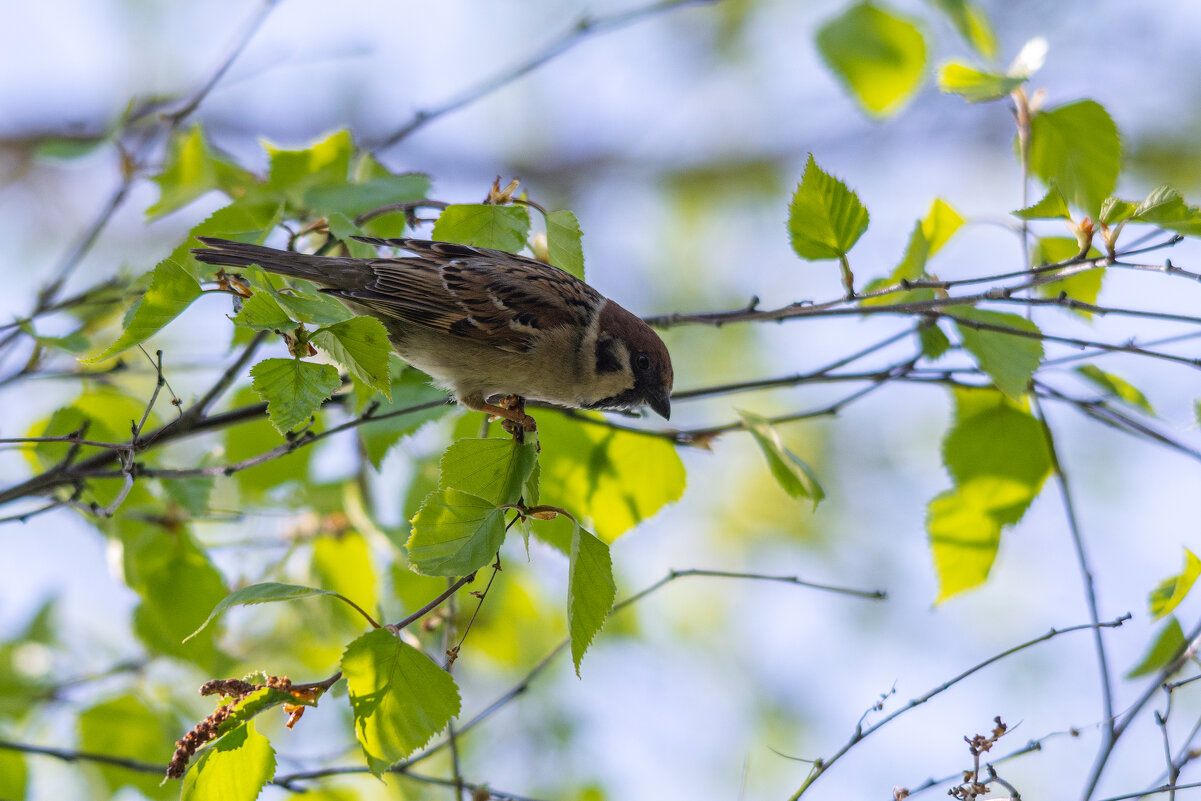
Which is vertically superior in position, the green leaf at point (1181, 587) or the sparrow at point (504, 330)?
the sparrow at point (504, 330)

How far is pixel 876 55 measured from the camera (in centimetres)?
290

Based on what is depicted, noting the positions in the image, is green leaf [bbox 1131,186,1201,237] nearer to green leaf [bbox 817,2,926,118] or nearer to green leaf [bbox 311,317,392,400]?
green leaf [bbox 817,2,926,118]

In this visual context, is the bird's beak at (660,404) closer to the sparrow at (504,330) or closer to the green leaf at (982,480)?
the sparrow at (504,330)

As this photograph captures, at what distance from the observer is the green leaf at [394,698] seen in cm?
155

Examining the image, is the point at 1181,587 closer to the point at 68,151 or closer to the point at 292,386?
the point at 292,386

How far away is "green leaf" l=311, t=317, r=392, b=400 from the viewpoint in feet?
4.97

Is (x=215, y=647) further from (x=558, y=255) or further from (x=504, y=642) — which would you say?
(x=558, y=255)

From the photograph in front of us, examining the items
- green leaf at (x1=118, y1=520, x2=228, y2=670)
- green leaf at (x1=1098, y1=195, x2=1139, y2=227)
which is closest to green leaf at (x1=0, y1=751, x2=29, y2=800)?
green leaf at (x1=118, y1=520, x2=228, y2=670)

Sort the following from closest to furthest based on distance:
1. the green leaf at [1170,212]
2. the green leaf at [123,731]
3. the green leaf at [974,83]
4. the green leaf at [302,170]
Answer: the green leaf at [1170,212]
the green leaf at [974,83]
the green leaf at [302,170]
the green leaf at [123,731]

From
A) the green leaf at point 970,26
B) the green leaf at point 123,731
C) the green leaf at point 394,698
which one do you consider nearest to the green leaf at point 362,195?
the green leaf at point 394,698

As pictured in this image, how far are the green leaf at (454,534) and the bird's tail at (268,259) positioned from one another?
0.71 m

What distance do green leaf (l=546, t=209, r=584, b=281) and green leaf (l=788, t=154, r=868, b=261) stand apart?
49cm

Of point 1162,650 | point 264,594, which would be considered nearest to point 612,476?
point 264,594

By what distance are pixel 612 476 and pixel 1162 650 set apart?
1.31 metres
